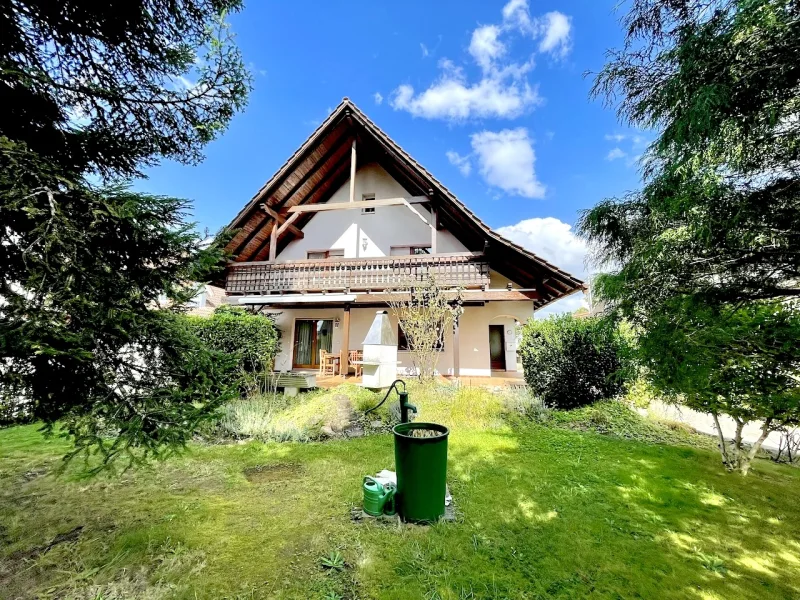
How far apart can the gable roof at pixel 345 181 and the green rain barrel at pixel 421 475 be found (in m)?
8.36

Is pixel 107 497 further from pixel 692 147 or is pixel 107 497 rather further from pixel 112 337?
pixel 692 147

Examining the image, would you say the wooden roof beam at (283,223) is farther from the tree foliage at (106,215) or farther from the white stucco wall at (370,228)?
the tree foliage at (106,215)

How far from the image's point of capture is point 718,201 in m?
3.32

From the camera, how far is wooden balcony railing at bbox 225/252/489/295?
1095cm

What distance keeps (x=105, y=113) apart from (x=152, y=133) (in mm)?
387

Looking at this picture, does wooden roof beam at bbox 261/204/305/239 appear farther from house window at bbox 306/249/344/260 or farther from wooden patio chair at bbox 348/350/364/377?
wooden patio chair at bbox 348/350/364/377

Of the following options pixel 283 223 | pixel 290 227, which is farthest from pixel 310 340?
pixel 283 223

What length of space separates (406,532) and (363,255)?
11.7 meters

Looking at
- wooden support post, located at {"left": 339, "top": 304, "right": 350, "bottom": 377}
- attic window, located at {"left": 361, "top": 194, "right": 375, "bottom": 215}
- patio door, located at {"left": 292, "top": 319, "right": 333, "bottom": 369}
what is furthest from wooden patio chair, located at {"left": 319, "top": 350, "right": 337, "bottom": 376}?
attic window, located at {"left": 361, "top": 194, "right": 375, "bottom": 215}

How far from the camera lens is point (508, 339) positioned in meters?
13.5

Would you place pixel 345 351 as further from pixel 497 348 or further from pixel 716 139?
pixel 716 139

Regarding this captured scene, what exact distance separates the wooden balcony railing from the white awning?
0.82 feet

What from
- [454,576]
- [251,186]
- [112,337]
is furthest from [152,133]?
[251,186]

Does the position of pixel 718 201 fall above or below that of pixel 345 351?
above
